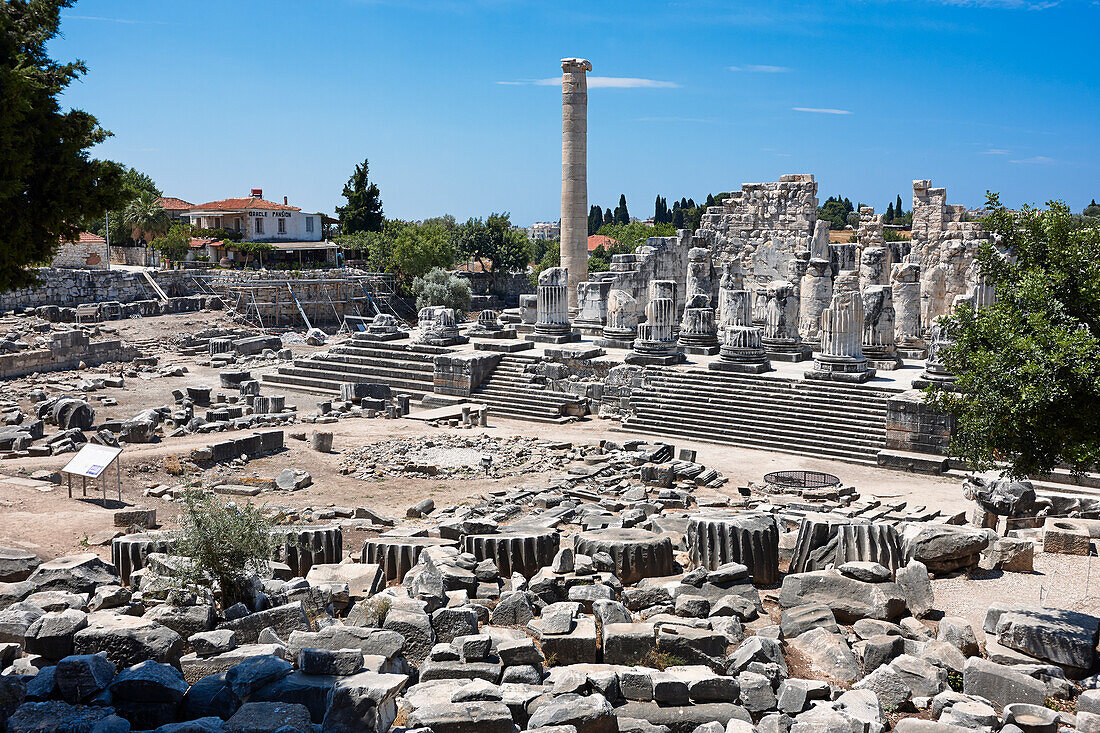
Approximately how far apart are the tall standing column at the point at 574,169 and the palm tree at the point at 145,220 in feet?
95.1

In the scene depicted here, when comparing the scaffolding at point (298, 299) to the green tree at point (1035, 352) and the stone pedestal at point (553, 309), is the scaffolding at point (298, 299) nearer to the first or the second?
the stone pedestal at point (553, 309)

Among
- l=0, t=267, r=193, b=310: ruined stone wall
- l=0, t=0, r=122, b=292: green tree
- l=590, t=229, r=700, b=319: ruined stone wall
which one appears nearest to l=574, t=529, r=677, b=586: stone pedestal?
l=0, t=0, r=122, b=292: green tree

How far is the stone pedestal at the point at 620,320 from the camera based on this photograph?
2561 cm

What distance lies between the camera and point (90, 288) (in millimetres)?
38875

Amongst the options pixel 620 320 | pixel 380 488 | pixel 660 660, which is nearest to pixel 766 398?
pixel 620 320

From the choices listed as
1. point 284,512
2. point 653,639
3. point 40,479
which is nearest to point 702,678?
point 653,639

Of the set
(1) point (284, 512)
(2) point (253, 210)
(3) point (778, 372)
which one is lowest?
(1) point (284, 512)

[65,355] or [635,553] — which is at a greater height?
[65,355]

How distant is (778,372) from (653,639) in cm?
1375

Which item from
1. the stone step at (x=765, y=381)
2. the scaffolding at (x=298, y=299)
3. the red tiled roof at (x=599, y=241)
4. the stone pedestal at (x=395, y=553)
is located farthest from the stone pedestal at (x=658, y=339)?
the red tiled roof at (x=599, y=241)

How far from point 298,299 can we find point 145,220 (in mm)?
15387

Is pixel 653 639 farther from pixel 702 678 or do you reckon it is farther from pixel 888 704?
pixel 888 704

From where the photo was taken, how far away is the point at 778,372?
68.3 ft

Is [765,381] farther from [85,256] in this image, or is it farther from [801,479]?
[85,256]
